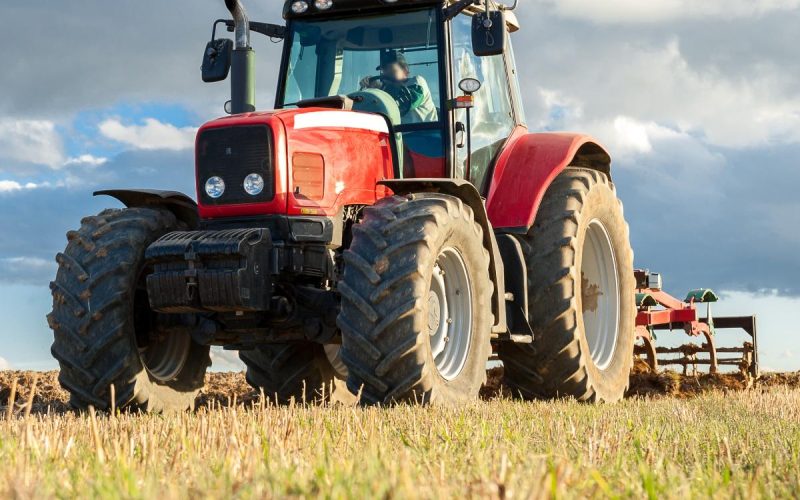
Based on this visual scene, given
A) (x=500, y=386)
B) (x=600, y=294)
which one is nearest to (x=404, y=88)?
(x=600, y=294)

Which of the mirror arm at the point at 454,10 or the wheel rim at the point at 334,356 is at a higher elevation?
the mirror arm at the point at 454,10

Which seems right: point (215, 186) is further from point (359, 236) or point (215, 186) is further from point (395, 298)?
point (395, 298)

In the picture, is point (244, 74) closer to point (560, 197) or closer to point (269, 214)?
point (269, 214)

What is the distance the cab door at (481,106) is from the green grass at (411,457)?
7.55ft

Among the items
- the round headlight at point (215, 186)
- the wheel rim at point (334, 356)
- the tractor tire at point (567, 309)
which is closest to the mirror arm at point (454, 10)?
the tractor tire at point (567, 309)

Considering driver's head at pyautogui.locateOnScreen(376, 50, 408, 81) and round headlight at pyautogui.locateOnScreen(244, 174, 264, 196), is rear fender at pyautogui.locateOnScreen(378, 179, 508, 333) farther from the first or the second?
driver's head at pyautogui.locateOnScreen(376, 50, 408, 81)

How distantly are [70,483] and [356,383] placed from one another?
11.5ft

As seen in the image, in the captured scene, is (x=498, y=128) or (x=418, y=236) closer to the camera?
(x=418, y=236)

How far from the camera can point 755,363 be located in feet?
45.5

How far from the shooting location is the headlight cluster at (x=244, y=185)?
24.0 feet

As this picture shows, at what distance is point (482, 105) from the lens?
8.27m

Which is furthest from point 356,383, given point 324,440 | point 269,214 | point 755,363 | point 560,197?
point 755,363

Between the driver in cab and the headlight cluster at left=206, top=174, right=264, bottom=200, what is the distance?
4.01 feet

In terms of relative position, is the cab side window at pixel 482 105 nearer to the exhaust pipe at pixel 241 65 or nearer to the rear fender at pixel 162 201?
the exhaust pipe at pixel 241 65
